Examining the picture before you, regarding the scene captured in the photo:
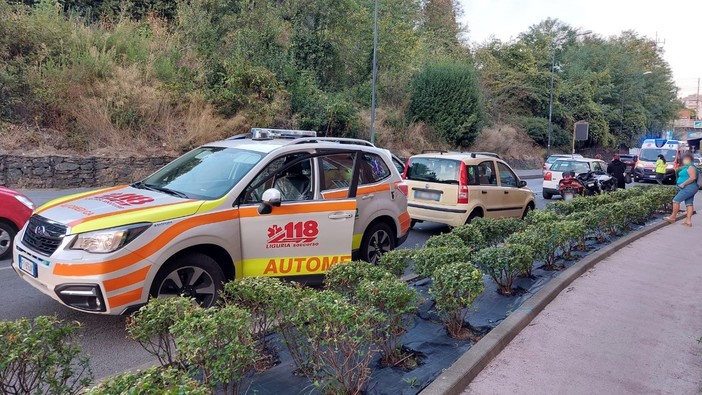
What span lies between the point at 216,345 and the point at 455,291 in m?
2.28

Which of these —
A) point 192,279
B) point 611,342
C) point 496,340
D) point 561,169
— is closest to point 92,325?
point 192,279

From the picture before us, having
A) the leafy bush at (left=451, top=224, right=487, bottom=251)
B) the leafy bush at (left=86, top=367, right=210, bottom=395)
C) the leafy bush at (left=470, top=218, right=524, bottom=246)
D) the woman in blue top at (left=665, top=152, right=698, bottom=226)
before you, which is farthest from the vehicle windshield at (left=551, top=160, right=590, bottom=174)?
the leafy bush at (left=86, top=367, right=210, bottom=395)

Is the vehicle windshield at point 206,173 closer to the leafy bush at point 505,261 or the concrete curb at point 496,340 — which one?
the leafy bush at point 505,261

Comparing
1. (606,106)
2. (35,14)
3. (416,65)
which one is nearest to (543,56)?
(606,106)

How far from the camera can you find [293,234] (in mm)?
5633

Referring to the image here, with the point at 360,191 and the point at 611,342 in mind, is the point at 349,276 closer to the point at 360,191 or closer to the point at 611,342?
the point at 360,191

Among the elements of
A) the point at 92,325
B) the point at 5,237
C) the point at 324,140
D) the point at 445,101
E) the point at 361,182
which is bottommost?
the point at 92,325

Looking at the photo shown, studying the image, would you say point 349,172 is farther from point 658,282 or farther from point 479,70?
point 479,70

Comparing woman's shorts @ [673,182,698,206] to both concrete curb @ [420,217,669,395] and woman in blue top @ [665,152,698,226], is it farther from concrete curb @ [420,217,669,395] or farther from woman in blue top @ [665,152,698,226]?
concrete curb @ [420,217,669,395]

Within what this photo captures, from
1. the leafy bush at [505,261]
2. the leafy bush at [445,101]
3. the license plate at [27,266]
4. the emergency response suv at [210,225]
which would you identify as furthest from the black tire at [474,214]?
the leafy bush at [445,101]

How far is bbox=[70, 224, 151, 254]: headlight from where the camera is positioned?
4.50m

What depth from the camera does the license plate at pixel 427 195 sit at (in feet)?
34.5

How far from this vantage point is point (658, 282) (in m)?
7.38

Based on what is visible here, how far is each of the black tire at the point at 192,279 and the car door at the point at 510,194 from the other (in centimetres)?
755
